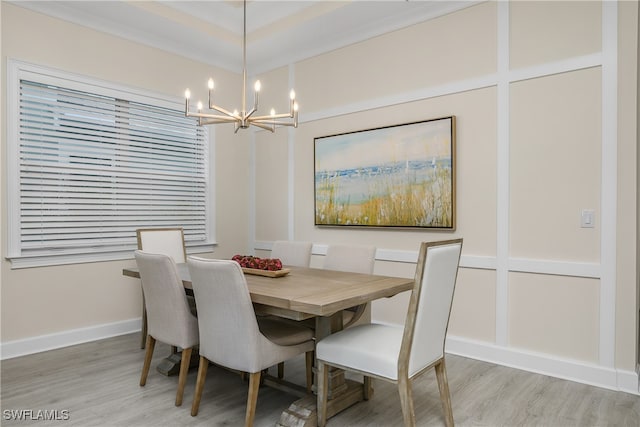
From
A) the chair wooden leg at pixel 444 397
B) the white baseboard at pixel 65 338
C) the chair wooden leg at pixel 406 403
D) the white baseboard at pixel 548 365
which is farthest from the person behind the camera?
the white baseboard at pixel 65 338

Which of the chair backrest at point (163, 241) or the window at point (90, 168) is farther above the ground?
the window at point (90, 168)

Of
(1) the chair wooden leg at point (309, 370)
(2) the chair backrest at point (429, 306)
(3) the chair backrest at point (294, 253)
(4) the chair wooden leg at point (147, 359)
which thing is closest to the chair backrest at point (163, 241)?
(3) the chair backrest at point (294, 253)

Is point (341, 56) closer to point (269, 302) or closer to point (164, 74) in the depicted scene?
point (164, 74)

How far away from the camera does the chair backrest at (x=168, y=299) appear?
2.42 meters

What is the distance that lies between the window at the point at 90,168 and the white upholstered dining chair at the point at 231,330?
2078 mm

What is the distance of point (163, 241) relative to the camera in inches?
151

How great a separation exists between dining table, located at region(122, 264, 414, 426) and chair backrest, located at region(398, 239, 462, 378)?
33 cm

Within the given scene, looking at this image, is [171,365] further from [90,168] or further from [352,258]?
[90,168]

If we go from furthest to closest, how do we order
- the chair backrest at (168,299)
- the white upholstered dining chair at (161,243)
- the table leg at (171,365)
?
the white upholstered dining chair at (161,243)
the table leg at (171,365)
the chair backrest at (168,299)

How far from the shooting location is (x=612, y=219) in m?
2.73

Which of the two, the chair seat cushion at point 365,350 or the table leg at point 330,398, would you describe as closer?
the chair seat cushion at point 365,350

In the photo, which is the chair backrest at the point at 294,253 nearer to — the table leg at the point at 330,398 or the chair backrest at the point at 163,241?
the chair backrest at the point at 163,241

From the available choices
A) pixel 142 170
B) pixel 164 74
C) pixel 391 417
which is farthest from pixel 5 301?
pixel 391 417

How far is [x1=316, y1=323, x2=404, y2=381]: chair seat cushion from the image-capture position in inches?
76.8
